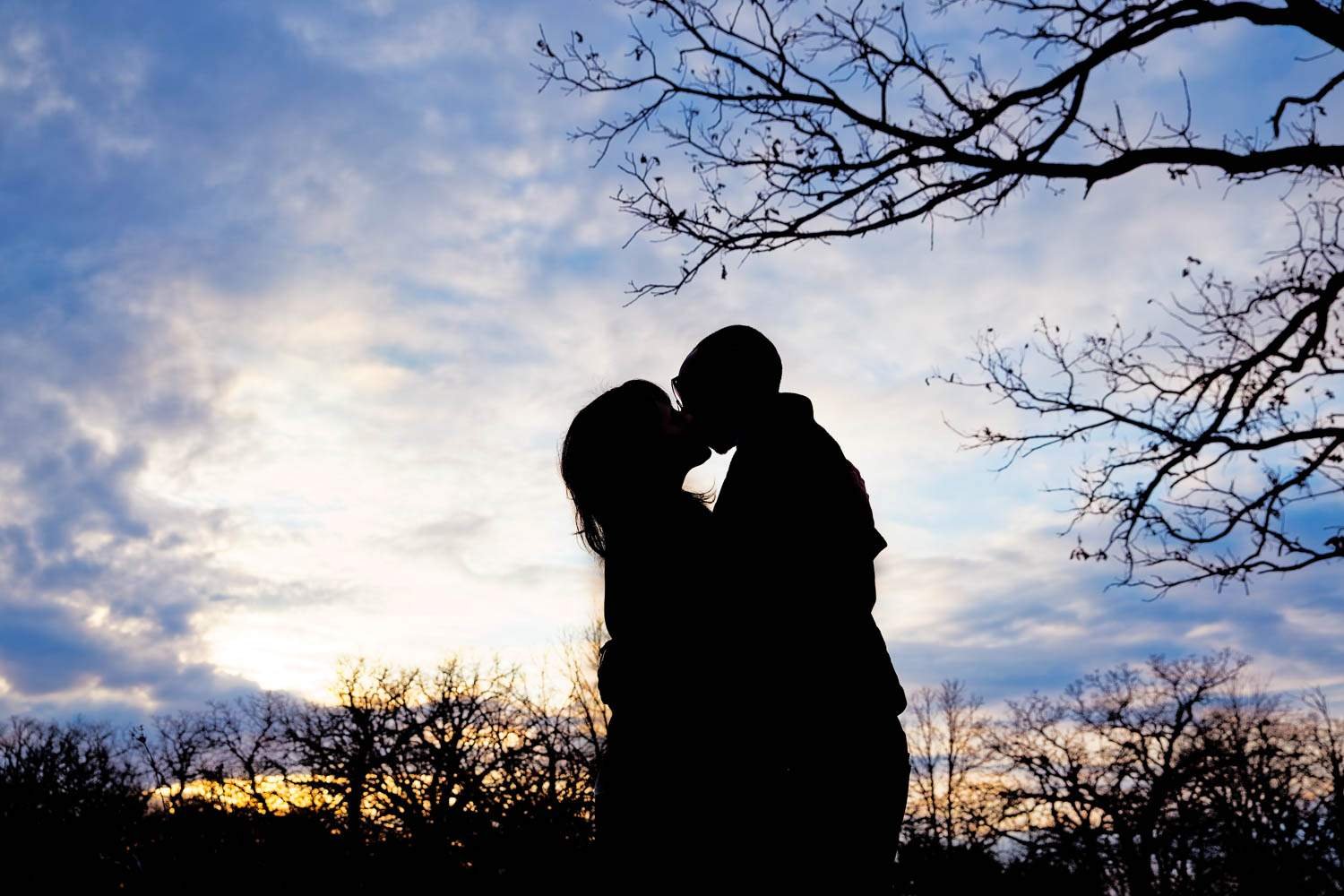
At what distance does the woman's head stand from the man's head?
6 cm

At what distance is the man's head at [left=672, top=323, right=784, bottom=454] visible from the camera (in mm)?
2602

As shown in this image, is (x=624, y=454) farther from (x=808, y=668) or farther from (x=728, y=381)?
(x=808, y=668)

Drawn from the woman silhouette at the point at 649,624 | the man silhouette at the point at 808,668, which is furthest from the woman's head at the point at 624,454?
the man silhouette at the point at 808,668

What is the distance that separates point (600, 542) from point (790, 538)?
0.64 meters

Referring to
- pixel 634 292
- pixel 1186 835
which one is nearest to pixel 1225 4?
pixel 634 292

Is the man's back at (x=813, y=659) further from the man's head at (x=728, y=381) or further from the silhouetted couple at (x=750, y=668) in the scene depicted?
the man's head at (x=728, y=381)

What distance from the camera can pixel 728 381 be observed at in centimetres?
261

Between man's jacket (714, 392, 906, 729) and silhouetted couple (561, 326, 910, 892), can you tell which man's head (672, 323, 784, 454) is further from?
man's jacket (714, 392, 906, 729)

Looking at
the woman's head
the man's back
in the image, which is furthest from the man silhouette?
the woman's head

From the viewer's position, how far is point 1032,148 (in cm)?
678

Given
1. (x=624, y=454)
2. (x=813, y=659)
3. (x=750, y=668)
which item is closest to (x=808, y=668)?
(x=813, y=659)

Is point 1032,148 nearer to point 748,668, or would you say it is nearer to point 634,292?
point 634,292

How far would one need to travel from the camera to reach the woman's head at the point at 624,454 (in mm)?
2623

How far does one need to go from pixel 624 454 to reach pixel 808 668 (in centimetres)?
76
